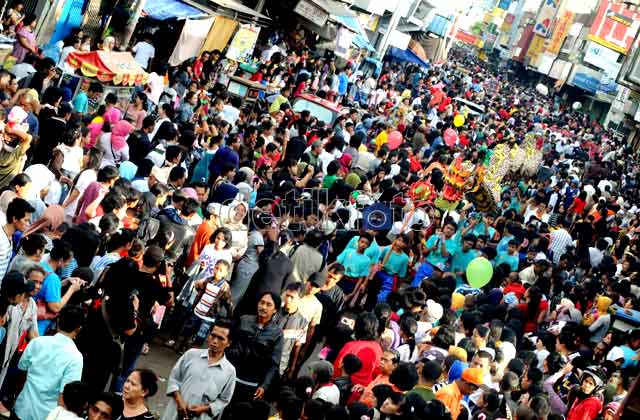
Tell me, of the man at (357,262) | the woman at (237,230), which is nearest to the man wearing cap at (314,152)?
the man at (357,262)

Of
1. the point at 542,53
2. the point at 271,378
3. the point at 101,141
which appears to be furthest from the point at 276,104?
the point at 542,53

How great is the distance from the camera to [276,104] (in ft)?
57.0

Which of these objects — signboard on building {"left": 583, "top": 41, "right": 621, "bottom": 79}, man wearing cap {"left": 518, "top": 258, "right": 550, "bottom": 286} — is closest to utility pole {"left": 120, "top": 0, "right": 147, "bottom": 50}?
man wearing cap {"left": 518, "top": 258, "right": 550, "bottom": 286}

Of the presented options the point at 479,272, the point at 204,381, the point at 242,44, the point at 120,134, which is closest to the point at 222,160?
the point at 120,134

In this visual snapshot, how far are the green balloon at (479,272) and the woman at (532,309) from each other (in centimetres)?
55

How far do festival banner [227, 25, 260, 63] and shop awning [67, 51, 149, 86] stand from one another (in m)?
5.84

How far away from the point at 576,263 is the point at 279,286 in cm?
936

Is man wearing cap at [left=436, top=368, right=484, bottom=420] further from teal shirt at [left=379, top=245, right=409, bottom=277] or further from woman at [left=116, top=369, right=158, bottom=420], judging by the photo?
teal shirt at [left=379, top=245, right=409, bottom=277]

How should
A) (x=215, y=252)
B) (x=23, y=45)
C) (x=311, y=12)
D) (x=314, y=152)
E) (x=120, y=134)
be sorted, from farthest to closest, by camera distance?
(x=311, y=12) → (x=314, y=152) → (x=23, y=45) → (x=120, y=134) → (x=215, y=252)

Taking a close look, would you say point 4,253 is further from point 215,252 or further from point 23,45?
point 23,45

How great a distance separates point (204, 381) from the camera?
631 centimetres

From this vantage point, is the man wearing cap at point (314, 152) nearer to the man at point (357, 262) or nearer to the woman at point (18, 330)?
the man at point (357, 262)

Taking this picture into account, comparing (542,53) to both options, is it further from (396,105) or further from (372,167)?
(372,167)

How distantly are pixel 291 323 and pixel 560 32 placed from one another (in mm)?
88294
